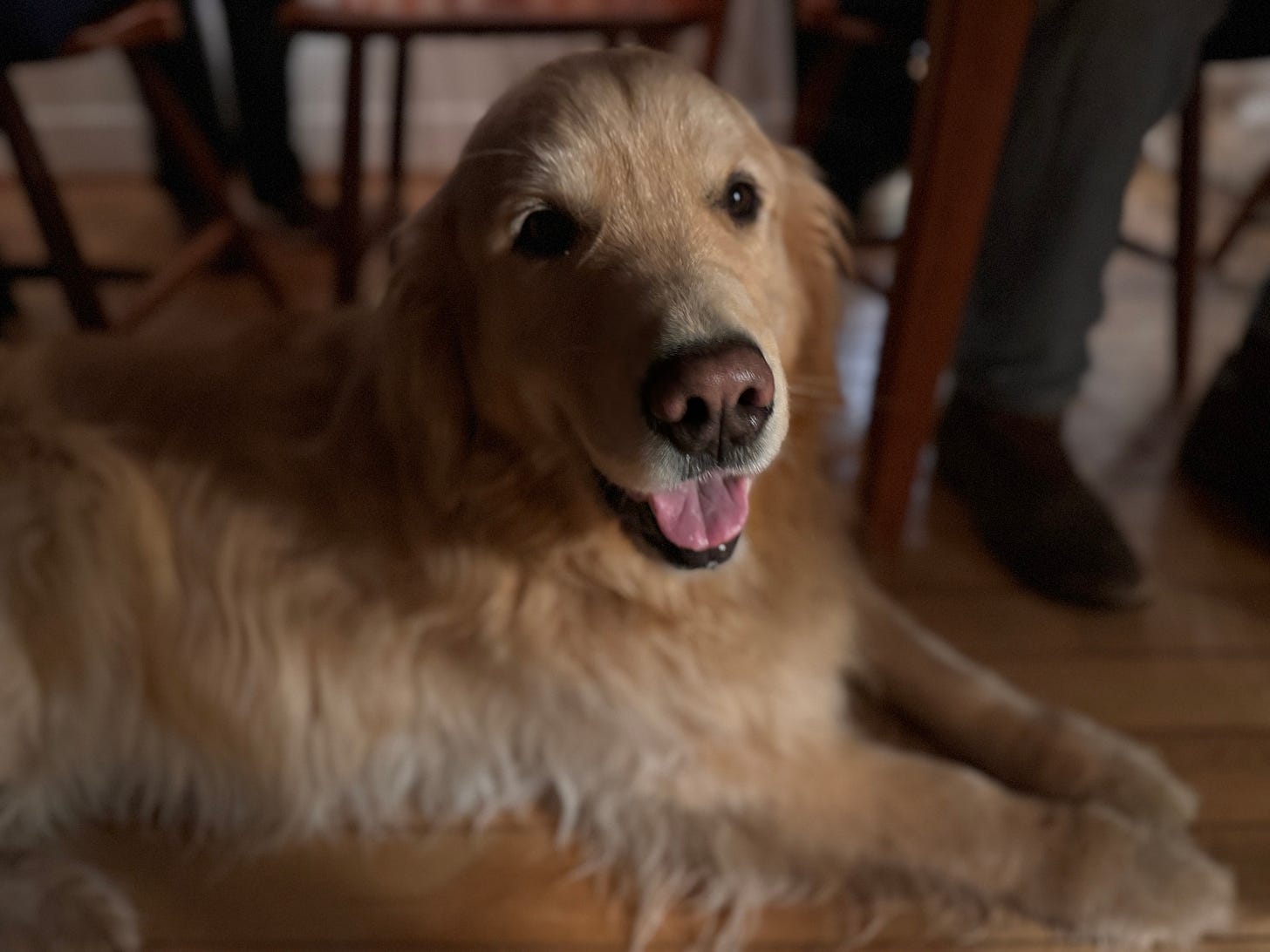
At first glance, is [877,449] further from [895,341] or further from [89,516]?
[89,516]

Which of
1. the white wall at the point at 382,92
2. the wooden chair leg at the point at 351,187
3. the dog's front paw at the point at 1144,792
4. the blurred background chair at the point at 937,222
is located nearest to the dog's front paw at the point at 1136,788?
the dog's front paw at the point at 1144,792

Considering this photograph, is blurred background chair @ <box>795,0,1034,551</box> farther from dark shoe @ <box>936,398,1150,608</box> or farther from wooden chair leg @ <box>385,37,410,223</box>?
wooden chair leg @ <box>385,37,410,223</box>

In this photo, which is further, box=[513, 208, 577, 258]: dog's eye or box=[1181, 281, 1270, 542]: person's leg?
box=[1181, 281, 1270, 542]: person's leg

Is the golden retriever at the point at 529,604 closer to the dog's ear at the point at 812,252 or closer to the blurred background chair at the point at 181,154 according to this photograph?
the dog's ear at the point at 812,252

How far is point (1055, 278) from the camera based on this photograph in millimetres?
1720

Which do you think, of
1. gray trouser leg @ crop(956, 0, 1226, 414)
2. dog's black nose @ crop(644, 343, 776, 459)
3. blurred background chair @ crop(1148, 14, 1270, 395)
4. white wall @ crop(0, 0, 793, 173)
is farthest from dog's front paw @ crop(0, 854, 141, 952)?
white wall @ crop(0, 0, 793, 173)

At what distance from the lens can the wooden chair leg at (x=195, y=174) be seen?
2311mm

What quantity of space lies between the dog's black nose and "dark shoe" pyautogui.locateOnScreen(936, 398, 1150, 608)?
1055mm

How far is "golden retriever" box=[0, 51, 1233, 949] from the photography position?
3.60ft

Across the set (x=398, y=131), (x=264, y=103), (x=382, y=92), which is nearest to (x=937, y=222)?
(x=398, y=131)

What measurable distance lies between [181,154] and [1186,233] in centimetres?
262

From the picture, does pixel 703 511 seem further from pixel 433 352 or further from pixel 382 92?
pixel 382 92

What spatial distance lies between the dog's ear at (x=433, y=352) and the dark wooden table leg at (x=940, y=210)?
0.77 m

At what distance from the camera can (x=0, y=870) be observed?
1.33m
